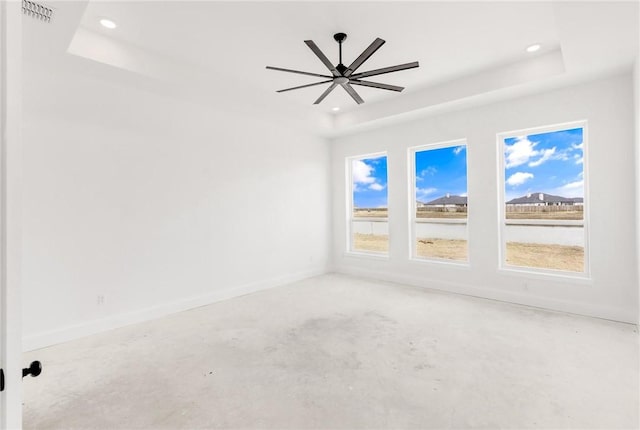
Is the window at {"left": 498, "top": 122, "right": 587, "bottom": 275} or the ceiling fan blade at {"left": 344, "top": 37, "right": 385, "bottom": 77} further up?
the ceiling fan blade at {"left": 344, "top": 37, "right": 385, "bottom": 77}

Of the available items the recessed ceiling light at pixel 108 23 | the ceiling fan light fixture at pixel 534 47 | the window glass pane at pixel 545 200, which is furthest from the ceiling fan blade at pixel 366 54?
the window glass pane at pixel 545 200

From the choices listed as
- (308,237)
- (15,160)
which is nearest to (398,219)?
(308,237)

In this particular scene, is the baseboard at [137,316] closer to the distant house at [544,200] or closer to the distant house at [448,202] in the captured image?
the distant house at [448,202]

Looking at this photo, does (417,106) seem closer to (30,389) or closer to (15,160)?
(15,160)

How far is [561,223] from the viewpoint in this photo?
4.16 m

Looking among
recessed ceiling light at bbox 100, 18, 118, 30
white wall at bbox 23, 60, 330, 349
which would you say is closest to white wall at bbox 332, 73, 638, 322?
white wall at bbox 23, 60, 330, 349

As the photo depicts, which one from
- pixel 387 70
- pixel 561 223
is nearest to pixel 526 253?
pixel 561 223

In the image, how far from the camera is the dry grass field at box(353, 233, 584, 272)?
409 cm

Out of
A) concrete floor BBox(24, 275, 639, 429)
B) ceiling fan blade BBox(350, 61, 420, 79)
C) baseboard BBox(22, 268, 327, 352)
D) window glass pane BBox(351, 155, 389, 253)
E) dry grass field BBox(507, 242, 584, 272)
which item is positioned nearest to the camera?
concrete floor BBox(24, 275, 639, 429)

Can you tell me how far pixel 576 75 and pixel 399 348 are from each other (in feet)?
12.1

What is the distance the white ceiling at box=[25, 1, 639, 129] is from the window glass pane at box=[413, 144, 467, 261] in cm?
152

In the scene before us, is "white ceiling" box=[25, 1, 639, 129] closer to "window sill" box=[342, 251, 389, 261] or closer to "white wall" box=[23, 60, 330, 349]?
"white wall" box=[23, 60, 330, 349]

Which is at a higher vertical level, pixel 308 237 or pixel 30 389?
pixel 308 237

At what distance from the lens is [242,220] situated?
498cm
